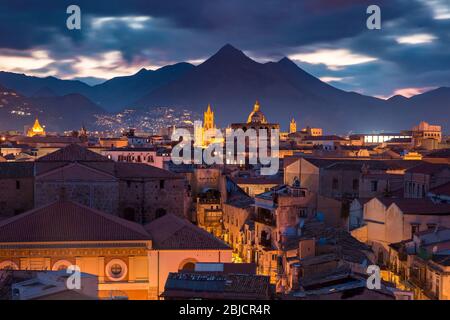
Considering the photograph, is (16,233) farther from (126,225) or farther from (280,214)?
(280,214)

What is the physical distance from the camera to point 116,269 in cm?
2034

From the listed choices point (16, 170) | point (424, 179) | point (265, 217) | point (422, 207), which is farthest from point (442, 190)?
point (16, 170)

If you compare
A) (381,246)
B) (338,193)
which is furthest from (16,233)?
(338,193)

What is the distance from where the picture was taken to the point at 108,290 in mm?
19938

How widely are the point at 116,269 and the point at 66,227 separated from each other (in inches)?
89.4

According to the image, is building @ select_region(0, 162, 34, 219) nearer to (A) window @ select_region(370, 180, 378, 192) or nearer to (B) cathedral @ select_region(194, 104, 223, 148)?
(A) window @ select_region(370, 180, 378, 192)

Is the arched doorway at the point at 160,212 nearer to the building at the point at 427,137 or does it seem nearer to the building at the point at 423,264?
the building at the point at 423,264

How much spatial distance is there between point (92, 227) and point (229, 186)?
802 inches

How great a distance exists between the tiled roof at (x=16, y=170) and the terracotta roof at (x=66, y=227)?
6.28 m

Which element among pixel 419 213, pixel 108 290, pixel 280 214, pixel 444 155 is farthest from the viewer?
pixel 444 155

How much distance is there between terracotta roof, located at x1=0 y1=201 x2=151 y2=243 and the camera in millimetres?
20297

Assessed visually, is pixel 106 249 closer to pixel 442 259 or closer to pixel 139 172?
pixel 139 172

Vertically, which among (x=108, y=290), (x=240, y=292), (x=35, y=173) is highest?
(x=35, y=173)

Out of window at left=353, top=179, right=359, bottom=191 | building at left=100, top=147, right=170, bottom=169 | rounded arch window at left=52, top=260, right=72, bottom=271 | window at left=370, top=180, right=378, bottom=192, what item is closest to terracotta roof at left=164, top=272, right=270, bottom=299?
rounded arch window at left=52, top=260, right=72, bottom=271
